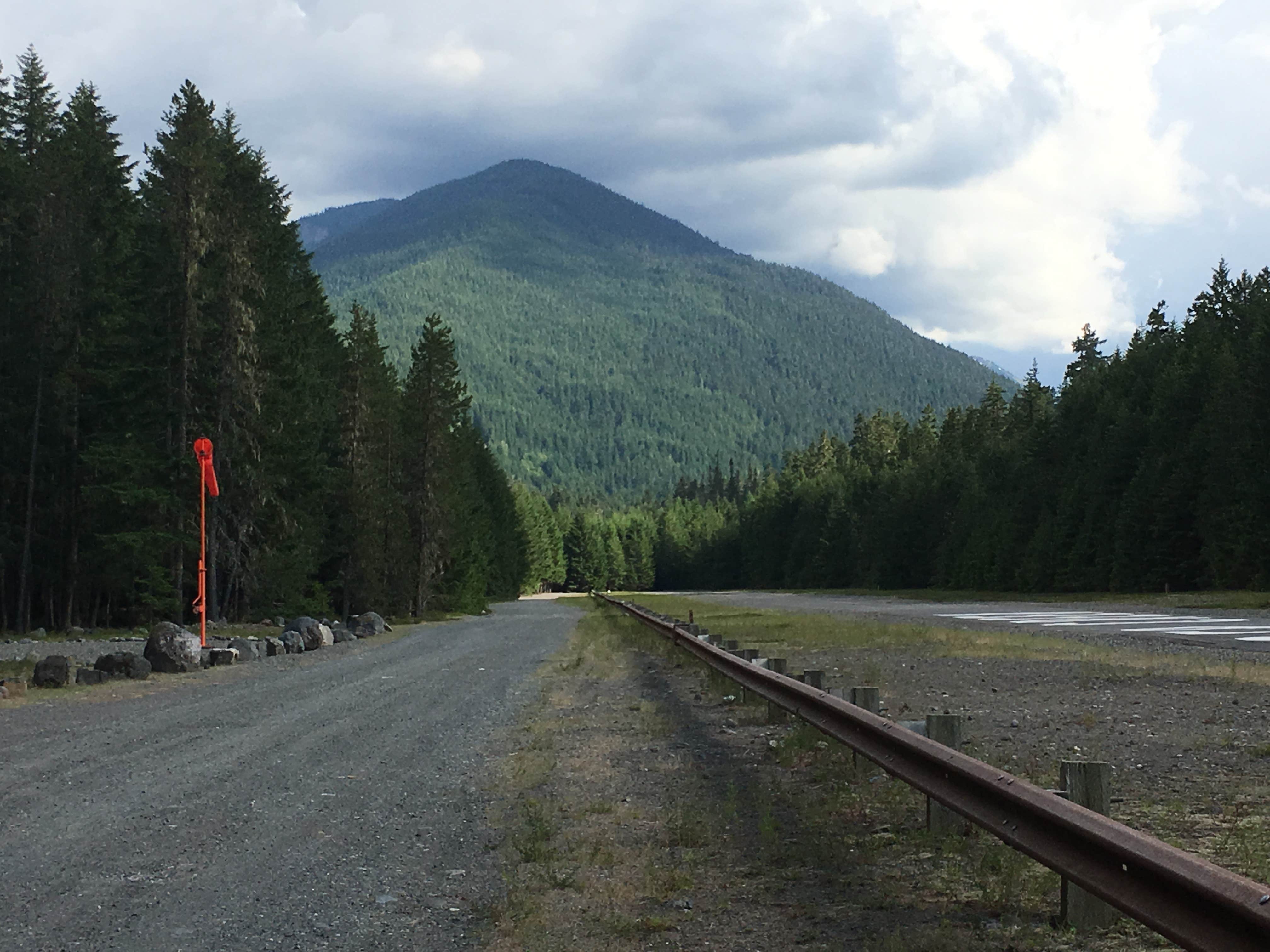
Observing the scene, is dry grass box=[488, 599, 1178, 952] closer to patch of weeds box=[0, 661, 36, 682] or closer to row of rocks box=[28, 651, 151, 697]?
row of rocks box=[28, 651, 151, 697]

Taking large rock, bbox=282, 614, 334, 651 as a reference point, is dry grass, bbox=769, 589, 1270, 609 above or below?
above

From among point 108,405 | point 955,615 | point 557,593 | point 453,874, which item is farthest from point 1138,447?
point 557,593

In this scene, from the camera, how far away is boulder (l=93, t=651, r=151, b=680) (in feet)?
54.5

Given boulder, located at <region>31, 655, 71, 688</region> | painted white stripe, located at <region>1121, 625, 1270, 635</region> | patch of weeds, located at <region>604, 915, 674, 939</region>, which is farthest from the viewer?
painted white stripe, located at <region>1121, 625, 1270, 635</region>

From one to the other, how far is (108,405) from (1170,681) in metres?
30.6

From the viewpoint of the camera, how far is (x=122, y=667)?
54.9ft

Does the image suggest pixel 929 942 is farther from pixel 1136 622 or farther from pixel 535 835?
pixel 1136 622

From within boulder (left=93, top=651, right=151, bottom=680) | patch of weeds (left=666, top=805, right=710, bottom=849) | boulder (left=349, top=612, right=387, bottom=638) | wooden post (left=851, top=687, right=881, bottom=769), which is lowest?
boulder (left=349, top=612, right=387, bottom=638)

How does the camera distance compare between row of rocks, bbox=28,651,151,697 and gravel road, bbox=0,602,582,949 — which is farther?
row of rocks, bbox=28,651,151,697

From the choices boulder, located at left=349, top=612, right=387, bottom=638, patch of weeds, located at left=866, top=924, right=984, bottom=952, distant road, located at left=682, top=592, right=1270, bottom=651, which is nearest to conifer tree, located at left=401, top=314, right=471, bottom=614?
boulder, located at left=349, top=612, right=387, bottom=638

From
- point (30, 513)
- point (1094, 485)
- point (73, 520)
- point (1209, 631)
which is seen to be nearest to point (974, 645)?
point (1209, 631)

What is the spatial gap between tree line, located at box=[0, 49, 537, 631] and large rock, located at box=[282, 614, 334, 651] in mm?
6229

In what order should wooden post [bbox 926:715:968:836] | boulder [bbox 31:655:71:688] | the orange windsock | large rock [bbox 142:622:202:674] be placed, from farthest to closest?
1. the orange windsock
2. large rock [bbox 142:622:202:674]
3. boulder [bbox 31:655:71:688]
4. wooden post [bbox 926:715:968:836]

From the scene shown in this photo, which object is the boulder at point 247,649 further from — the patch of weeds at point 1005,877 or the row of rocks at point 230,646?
the patch of weeds at point 1005,877
